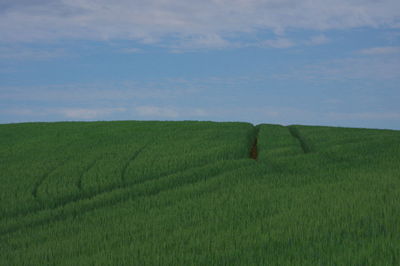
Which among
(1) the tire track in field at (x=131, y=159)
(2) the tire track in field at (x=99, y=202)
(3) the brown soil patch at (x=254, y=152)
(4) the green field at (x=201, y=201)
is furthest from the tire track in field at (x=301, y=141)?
(1) the tire track in field at (x=131, y=159)

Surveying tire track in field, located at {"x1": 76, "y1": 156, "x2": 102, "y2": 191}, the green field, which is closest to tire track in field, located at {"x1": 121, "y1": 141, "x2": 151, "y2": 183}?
the green field

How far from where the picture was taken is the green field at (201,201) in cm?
708

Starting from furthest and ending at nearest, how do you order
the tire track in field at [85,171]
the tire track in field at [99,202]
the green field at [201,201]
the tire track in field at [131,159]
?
the tire track in field at [131,159] → the tire track in field at [85,171] → the tire track in field at [99,202] → the green field at [201,201]

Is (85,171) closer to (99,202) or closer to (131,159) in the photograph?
(131,159)

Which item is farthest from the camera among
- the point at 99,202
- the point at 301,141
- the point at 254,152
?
the point at 301,141

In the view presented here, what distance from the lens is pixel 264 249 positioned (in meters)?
6.93

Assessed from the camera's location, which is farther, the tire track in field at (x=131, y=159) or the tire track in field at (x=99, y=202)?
the tire track in field at (x=131, y=159)

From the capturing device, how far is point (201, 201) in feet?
33.9

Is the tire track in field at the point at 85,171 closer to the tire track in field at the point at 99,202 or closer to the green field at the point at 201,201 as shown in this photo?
the green field at the point at 201,201

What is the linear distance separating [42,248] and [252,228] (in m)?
3.97

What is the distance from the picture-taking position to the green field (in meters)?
7.08

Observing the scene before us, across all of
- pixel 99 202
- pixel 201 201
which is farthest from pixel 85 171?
pixel 201 201

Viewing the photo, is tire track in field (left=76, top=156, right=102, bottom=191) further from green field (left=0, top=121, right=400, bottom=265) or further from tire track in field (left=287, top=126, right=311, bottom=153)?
tire track in field (left=287, top=126, right=311, bottom=153)

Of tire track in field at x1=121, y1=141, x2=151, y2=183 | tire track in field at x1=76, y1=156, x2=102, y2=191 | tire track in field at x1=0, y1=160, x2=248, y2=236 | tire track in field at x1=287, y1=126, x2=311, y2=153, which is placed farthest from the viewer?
tire track in field at x1=287, y1=126, x2=311, y2=153
